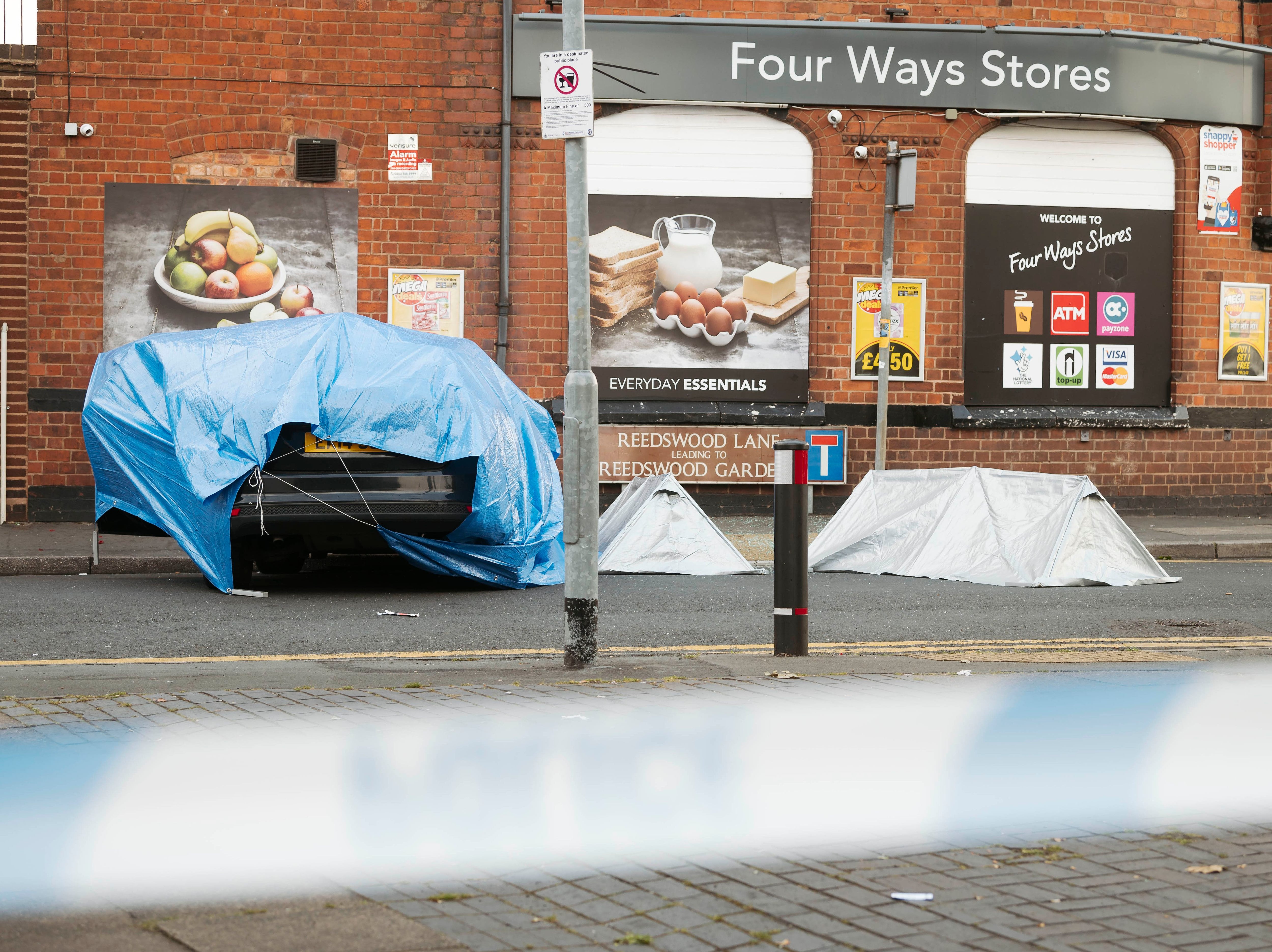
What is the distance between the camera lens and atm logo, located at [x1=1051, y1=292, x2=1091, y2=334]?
52.6ft

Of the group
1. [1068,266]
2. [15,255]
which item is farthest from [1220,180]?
[15,255]

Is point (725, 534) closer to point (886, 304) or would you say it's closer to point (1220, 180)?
point (886, 304)

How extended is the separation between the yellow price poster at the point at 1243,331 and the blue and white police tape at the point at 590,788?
1172 cm

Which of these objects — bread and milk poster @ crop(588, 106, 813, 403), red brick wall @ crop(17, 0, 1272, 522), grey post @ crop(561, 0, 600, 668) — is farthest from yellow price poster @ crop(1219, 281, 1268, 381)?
grey post @ crop(561, 0, 600, 668)

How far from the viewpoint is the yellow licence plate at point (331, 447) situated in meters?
9.35

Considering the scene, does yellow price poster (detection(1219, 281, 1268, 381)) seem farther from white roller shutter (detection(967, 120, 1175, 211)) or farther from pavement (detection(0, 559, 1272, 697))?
pavement (detection(0, 559, 1272, 697))

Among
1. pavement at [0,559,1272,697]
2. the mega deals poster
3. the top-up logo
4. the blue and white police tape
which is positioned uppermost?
the mega deals poster

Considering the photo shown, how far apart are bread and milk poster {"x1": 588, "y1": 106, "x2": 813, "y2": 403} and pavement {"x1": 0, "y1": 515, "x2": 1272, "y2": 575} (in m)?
1.78

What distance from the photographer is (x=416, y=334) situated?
10.5 metres

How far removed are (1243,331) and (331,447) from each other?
1183 cm

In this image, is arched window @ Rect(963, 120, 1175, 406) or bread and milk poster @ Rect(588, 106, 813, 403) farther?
arched window @ Rect(963, 120, 1175, 406)

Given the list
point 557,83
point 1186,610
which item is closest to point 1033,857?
point 557,83

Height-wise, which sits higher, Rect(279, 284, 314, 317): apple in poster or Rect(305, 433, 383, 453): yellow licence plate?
Rect(279, 284, 314, 317): apple in poster

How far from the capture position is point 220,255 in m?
14.7
